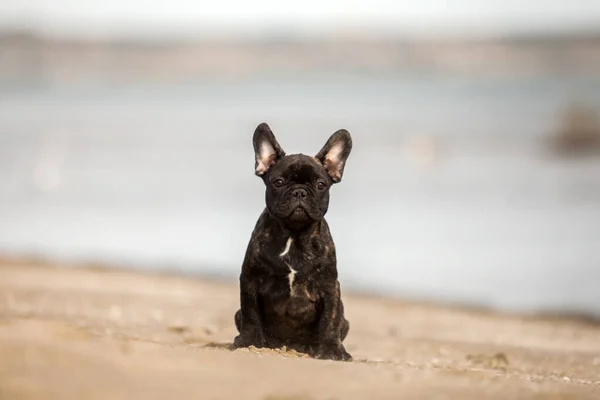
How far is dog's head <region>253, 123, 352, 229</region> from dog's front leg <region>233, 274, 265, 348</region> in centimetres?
47

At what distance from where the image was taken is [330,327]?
8.84 metres

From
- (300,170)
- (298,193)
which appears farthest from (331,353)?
(300,170)

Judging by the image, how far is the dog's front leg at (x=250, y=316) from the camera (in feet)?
28.9

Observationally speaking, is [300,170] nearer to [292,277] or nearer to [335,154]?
[335,154]

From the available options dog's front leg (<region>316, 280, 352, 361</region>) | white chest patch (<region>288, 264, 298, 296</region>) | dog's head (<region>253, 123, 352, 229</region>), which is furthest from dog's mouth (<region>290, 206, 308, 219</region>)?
dog's front leg (<region>316, 280, 352, 361</region>)

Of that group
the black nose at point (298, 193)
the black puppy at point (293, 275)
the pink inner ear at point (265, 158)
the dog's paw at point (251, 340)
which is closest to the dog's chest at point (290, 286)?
the black puppy at point (293, 275)

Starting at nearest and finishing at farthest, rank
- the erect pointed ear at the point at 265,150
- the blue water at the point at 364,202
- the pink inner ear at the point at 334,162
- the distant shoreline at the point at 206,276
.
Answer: the erect pointed ear at the point at 265,150
the pink inner ear at the point at 334,162
the distant shoreline at the point at 206,276
the blue water at the point at 364,202

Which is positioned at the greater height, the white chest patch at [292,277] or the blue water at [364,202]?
the blue water at [364,202]

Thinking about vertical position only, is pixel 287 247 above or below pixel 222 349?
above

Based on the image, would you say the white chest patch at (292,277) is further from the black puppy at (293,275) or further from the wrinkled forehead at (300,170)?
the wrinkled forehead at (300,170)

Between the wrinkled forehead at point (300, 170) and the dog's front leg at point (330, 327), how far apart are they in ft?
2.37

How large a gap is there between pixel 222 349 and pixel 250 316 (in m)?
0.62

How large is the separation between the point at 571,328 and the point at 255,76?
369 ft

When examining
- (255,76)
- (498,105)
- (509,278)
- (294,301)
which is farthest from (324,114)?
(255,76)
